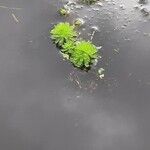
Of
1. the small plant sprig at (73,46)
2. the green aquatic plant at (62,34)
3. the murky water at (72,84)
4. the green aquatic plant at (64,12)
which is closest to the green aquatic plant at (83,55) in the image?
the small plant sprig at (73,46)

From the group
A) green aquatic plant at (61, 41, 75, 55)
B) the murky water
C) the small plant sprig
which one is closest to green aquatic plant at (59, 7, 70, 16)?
the murky water

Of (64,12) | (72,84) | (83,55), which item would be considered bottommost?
(72,84)

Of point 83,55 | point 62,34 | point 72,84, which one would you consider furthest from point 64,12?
point 72,84

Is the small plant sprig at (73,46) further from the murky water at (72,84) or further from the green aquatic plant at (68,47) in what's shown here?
the murky water at (72,84)

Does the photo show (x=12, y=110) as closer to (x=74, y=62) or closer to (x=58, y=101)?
(x=58, y=101)

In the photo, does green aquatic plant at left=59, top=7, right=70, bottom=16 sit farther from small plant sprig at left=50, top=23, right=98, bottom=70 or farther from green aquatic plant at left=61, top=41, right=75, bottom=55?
green aquatic plant at left=61, top=41, right=75, bottom=55

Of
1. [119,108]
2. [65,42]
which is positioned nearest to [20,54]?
[65,42]

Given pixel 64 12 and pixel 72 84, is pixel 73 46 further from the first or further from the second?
pixel 64 12
